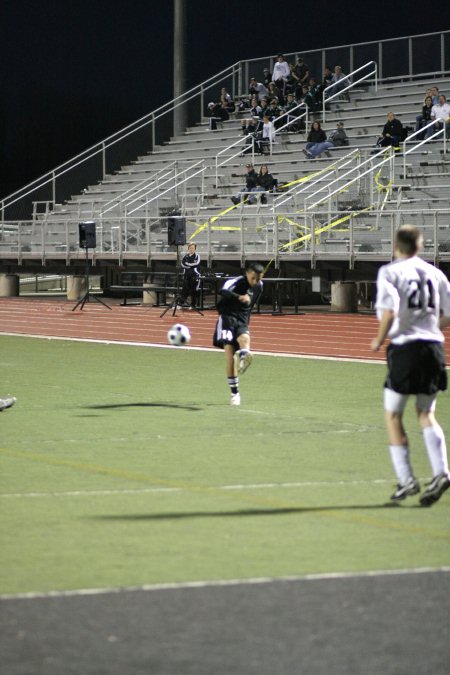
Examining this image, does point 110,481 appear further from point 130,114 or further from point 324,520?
point 130,114

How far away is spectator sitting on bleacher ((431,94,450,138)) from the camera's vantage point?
36844 mm

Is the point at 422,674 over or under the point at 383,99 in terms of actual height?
under

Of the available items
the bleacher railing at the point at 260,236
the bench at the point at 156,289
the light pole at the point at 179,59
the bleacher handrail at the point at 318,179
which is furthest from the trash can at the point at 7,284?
the bleacher handrail at the point at 318,179

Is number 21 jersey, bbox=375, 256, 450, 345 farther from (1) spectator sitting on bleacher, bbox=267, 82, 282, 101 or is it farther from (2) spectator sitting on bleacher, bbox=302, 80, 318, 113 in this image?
(1) spectator sitting on bleacher, bbox=267, 82, 282, 101

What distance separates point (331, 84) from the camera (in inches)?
1762

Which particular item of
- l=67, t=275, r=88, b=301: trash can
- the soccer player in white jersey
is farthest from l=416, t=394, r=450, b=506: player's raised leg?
l=67, t=275, r=88, b=301: trash can

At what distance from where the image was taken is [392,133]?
124 ft

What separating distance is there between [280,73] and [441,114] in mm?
10698

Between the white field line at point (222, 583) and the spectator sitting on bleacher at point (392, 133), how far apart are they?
31142mm

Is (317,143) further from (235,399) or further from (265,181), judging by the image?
(235,399)

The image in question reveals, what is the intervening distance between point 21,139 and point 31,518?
311 feet

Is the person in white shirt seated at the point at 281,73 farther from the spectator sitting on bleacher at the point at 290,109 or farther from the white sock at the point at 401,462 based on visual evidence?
the white sock at the point at 401,462

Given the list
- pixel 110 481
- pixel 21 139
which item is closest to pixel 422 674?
pixel 110 481

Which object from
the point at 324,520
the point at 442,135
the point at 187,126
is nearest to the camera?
the point at 324,520
